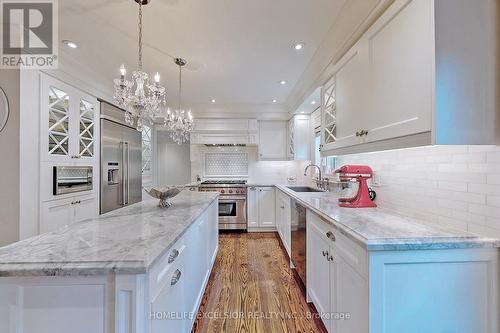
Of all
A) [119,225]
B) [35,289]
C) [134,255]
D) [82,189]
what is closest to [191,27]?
[119,225]

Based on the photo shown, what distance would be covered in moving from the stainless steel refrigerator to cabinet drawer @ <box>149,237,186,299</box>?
2604 mm

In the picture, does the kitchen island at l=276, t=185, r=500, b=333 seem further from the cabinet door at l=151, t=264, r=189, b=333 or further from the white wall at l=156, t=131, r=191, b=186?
the white wall at l=156, t=131, r=191, b=186

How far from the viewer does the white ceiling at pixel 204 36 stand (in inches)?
67.5

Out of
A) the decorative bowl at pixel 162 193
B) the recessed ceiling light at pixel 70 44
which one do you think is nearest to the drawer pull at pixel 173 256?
the decorative bowl at pixel 162 193

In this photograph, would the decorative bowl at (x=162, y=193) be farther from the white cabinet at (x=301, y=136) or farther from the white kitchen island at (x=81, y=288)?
the white cabinet at (x=301, y=136)

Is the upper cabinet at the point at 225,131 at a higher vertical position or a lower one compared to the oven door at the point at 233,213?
higher

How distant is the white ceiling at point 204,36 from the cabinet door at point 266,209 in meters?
2.08

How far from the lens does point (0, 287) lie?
86 centimetres

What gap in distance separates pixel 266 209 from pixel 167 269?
11.0 feet

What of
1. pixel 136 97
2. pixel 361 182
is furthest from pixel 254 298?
pixel 136 97

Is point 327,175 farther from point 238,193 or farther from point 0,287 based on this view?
point 0,287

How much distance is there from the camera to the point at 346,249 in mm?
1235

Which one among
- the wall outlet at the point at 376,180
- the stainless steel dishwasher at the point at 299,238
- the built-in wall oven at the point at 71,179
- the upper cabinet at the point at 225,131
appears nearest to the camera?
the wall outlet at the point at 376,180

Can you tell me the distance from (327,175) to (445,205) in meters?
1.92
